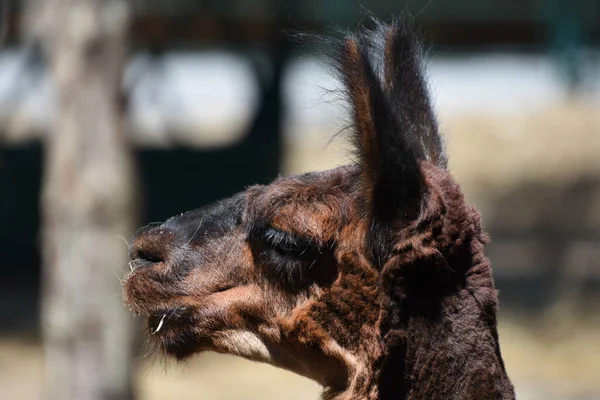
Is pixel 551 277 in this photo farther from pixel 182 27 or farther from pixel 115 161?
pixel 115 161

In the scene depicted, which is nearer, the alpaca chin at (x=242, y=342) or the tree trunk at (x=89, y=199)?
the alpaca chin at (x=242, y=342)

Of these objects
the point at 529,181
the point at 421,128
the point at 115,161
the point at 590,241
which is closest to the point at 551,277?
the point at 590,241

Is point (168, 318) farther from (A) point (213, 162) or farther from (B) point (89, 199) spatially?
(A) point (213, 162)

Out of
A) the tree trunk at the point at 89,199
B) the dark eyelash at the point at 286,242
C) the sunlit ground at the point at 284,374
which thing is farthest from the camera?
the sunlit ground at the point at 284,374

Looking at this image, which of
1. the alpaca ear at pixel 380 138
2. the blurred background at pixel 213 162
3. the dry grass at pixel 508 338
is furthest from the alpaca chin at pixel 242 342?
the dry grass at pixel 508 338

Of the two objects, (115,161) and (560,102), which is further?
(560,102)

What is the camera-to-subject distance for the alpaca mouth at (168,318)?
11.2 feet

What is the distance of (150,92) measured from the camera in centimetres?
1256

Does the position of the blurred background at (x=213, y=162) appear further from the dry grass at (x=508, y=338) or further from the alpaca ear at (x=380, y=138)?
the alpaca ear at (x=380, y=138)

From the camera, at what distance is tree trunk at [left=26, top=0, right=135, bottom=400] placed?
629cm

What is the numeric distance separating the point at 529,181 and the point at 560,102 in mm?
1784

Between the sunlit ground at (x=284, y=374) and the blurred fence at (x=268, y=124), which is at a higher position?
the blurred fence at (x=268, y=124)

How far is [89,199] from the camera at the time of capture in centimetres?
626

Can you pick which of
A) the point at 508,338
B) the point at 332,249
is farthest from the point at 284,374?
the point at 332,249
